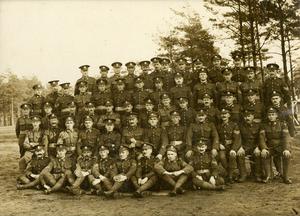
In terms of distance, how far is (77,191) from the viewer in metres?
6.02

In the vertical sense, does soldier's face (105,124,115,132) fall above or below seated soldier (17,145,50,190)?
above

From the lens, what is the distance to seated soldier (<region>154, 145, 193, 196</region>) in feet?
19.1

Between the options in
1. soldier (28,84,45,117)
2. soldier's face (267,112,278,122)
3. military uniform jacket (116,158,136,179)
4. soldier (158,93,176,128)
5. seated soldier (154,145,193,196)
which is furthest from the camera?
soldier (28,84,45,117)

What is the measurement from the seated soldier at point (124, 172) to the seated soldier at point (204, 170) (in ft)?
3.17

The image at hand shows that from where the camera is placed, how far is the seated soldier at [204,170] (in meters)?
5.95

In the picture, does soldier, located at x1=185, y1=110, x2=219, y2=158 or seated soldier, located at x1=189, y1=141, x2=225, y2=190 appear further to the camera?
soldier, located at x1=185, y1=110, x2=219, y2=158

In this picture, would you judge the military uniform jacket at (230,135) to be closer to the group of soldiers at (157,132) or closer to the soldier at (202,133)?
the group of soldiers at (157,132)

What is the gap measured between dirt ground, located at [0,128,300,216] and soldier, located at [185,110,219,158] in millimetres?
847

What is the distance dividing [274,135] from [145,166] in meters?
2.25

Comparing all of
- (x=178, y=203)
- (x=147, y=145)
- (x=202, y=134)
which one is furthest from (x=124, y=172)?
(x=202, y=134)

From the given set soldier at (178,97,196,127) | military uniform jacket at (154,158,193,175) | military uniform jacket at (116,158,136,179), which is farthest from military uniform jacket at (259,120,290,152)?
military uniform jacket at (116,158,136,179)

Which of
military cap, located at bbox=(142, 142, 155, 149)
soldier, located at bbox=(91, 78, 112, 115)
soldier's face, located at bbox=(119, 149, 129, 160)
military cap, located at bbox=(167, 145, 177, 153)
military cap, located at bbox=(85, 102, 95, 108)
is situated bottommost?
soldier's face, located at bbox=(119, 149, 129, 160)

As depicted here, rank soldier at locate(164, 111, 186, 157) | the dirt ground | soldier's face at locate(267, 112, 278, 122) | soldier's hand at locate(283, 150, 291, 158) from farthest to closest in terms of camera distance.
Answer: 1. soldier at locate(164, 111, 186, 157)
2. soldier's face at locate(267, 112, 278, 122)
3. soldier's hand at locate(283, 150, 291, 158)
4. the dirt ground

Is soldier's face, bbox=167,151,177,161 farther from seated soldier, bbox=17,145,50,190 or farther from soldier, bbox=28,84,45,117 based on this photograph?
soldier, bbox=28,84,45,117
